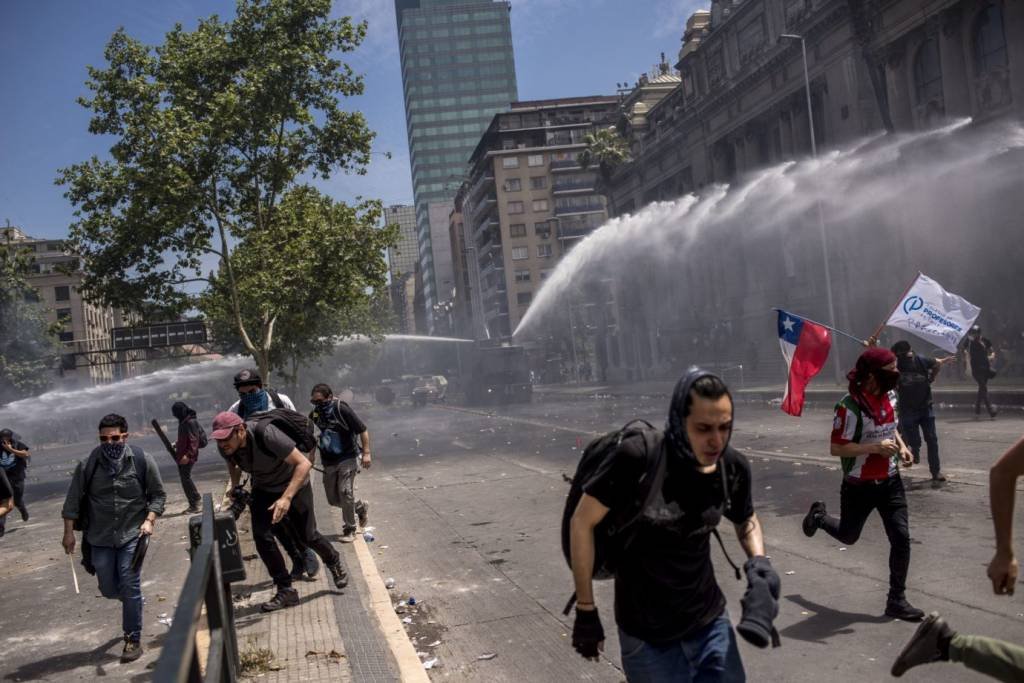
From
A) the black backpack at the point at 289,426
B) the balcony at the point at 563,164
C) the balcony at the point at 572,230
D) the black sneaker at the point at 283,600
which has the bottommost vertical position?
the black sneaker at the point at 283,600

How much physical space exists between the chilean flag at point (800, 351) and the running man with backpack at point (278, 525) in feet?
14.1

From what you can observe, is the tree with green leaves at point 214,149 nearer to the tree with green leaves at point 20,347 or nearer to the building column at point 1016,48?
the building column at point 1016,48

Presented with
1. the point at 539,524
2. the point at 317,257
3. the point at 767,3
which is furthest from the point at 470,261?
the point at 539,524

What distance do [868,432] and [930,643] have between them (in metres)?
2.73

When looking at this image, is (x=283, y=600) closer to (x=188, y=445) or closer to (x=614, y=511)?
(x=614, y=511)

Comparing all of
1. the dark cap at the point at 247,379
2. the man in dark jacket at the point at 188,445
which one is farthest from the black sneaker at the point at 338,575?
the man in dark jacket at the point at 188,445

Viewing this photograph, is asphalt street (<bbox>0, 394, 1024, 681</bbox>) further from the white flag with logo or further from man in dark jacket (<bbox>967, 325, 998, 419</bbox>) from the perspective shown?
the white flag with logo

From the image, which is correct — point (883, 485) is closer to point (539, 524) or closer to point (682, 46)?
point (539, 524)

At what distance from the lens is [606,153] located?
6569 cm

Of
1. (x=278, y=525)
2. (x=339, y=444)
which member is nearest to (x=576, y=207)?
(x=339, y=444)

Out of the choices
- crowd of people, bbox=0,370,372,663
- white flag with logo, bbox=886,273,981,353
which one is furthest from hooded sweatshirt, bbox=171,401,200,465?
white flag with logo, bbox=886,273,981,353

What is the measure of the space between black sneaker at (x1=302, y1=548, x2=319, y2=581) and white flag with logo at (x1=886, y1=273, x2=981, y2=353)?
256 inches

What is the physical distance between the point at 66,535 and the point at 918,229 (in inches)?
A: 1289

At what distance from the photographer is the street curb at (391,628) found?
556 cm
